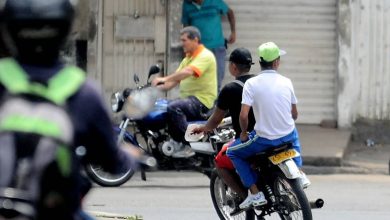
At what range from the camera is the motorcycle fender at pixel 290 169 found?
26.1 ft

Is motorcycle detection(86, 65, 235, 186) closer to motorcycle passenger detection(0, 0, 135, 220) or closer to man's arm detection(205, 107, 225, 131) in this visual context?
man's arm detection(205, 107, 225, 131)

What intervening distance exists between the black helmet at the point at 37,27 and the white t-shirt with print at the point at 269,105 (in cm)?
484

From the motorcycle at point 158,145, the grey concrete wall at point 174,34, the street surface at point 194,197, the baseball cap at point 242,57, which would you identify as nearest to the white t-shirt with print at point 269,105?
the baseball cap at point 242,57

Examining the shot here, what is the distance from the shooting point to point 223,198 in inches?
363

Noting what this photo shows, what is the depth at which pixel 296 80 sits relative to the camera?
1636 centimetres

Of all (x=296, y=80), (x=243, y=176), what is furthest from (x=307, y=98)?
(x=243, y=176)

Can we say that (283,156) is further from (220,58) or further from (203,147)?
(220,58)

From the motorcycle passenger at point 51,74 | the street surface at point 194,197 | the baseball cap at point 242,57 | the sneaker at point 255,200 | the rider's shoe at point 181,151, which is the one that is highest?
the motorcycle passenger at point 51,74

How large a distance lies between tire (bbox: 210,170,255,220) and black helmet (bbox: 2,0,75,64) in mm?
5558

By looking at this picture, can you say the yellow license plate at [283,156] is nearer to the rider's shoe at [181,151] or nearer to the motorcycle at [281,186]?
the motorcycle at [281,186]

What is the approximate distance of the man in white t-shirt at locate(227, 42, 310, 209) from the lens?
8.28 m

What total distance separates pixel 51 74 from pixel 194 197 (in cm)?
792

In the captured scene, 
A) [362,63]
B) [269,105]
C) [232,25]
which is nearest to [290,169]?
[269,105]

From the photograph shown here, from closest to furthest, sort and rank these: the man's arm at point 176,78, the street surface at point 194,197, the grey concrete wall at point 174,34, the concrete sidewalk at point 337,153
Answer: the street surface at point 194,197, the man's arm at point 176,78, the concrete sidewalk at point 337,153, the grey concrete wall at point 174,34
